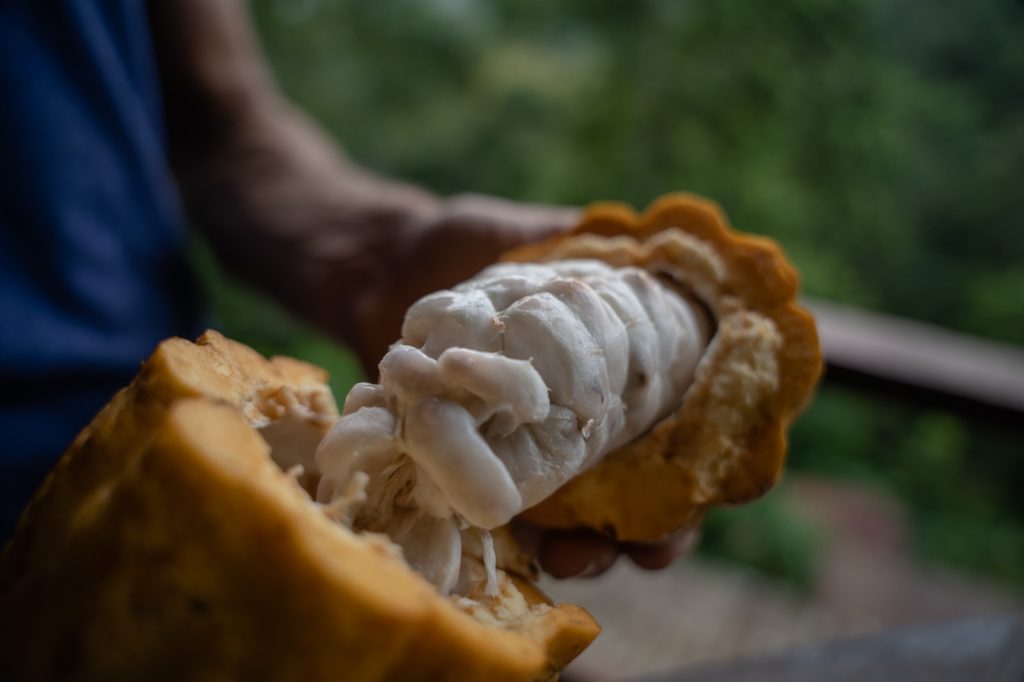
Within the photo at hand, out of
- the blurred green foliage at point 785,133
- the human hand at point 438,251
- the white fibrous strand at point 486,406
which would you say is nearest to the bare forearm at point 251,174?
the human hand at point 438,251

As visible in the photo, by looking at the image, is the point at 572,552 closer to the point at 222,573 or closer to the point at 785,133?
the point at 222,573

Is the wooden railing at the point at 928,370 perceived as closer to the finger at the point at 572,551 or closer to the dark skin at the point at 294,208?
the dark skin at the point at 294,208

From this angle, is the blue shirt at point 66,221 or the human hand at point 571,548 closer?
the human hand at point 571,548

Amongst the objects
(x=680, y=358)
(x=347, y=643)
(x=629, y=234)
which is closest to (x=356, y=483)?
(x=347, y=643)

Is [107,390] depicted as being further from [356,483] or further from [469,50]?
[469,50]

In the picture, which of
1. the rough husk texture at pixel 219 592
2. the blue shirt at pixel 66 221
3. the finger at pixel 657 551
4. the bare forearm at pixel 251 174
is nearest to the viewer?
the rough husk texture at pixel 219 592

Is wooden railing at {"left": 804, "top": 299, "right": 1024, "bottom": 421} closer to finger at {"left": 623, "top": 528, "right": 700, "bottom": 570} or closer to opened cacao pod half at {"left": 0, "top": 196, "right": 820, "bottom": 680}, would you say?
finger at {"left": 623, "top": 528, "right": 700, "bottom": 570}
